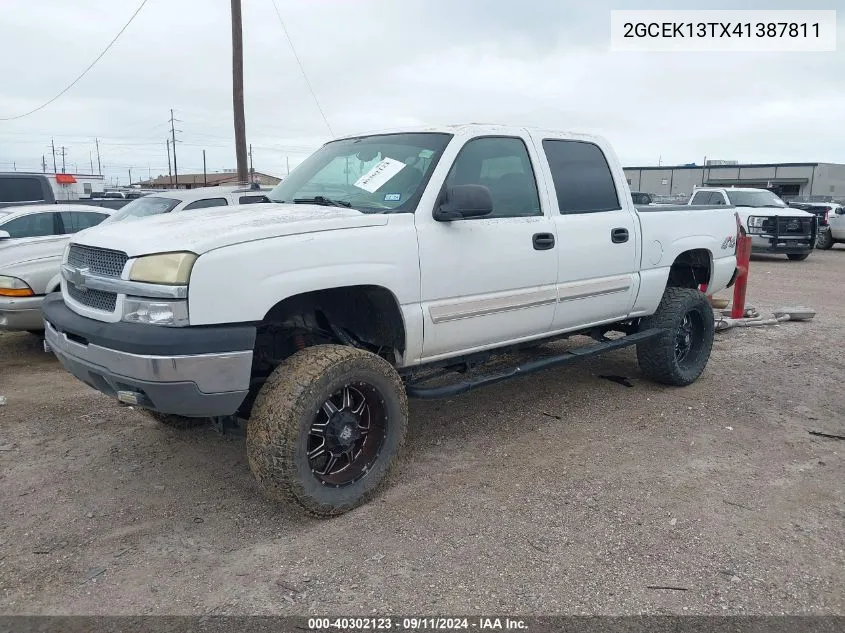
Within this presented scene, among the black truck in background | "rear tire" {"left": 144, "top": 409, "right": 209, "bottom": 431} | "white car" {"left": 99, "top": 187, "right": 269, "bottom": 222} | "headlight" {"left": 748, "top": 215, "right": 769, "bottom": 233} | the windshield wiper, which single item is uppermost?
the black truck in background

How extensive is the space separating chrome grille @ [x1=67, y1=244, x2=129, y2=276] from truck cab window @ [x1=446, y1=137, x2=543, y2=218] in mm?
1836

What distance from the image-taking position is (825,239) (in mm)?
20781

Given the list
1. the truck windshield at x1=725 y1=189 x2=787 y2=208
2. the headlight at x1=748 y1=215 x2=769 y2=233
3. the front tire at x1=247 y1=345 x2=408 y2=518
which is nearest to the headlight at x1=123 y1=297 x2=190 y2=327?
the front tire at x1=247 y1=345 x2=408 y2=518

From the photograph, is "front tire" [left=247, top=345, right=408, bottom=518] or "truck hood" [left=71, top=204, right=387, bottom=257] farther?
"front tire" [left=247, top=345, right=408, bottom=518]

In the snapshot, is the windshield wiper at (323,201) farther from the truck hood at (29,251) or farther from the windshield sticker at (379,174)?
the truck hood at (29,251)

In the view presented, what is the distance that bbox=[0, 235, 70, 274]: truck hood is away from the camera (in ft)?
21.7

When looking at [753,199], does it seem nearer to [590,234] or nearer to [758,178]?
[590,234]

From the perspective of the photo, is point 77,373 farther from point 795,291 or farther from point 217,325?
point 795,291

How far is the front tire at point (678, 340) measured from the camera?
5.59 m

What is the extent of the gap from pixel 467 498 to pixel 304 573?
1.06m

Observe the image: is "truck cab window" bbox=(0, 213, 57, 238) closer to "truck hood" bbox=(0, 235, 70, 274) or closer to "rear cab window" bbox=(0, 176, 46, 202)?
"truck hood" bbox=(0, 235, 70, 274)

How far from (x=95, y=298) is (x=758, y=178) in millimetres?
51344

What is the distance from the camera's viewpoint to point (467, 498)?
377 cm

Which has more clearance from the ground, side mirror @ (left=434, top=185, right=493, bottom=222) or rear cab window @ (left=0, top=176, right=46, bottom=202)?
rear cab window @ (left=0, top=176, right=46, bottom=202)
